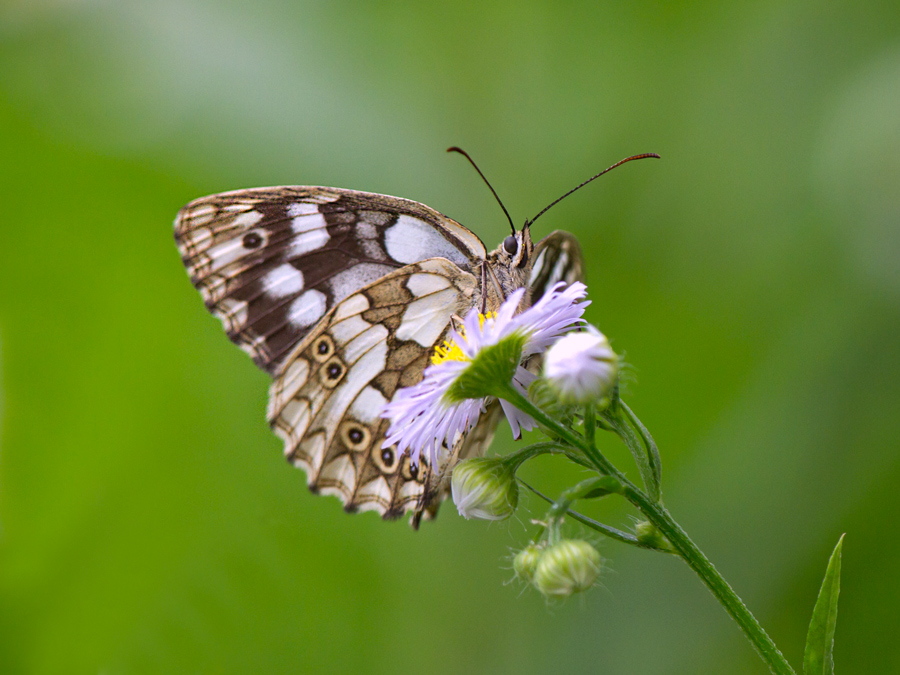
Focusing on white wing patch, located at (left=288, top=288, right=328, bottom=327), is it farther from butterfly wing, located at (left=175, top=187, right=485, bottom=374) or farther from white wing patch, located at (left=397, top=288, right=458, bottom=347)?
white wing patch, located at (left=397, top=288, right=458, bottom=347)

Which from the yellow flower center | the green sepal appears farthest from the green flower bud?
the yellow flower center

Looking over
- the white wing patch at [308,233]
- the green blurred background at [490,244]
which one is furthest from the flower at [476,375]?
the green blurred background at [490,244]

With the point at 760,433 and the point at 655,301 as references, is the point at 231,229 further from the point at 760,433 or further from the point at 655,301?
the point at 760,433

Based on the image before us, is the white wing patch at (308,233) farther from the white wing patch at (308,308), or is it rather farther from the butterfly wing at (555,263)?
the butterfly wing at (555,263)

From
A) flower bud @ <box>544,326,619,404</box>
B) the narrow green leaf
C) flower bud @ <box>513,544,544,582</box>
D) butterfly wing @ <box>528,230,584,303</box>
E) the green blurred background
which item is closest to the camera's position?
the narrow green leaf

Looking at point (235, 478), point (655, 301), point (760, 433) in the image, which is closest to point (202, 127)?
point (235, 478)
